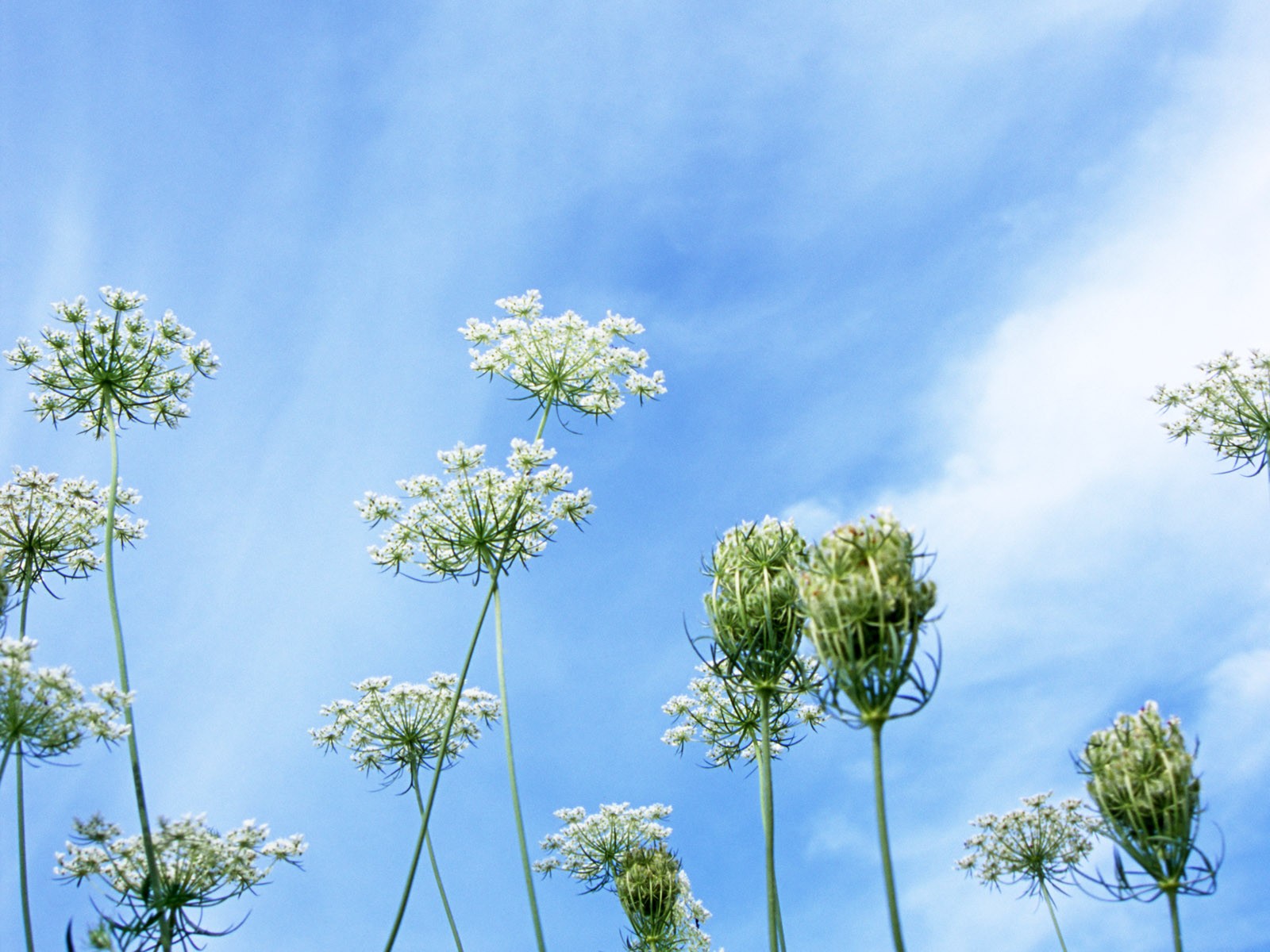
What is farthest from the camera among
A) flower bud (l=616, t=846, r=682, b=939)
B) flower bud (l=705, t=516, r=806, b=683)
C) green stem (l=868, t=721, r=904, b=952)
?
flower bud (l=616, t=846, r=682, b=939)

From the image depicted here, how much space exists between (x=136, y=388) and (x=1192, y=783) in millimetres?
14071

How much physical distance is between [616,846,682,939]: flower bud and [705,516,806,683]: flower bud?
5096mm

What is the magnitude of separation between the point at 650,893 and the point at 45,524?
1072 centimetres

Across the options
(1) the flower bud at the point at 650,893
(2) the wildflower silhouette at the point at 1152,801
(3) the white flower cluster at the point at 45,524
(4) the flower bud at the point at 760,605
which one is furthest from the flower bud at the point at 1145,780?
(3) the white flower cluster at the point at 45,524

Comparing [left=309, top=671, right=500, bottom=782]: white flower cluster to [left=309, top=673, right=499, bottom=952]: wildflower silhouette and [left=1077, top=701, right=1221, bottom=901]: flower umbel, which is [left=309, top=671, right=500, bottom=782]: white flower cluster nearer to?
[left=309, top=673, right=499, bottom=952]: wildflower silhouette

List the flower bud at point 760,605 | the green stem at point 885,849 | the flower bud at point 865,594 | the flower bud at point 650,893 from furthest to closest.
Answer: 1. the flower bud at point 650,893
2. the flower bud at point 760,605
3. the flower bud at point 865,594
4. the green stem at point 885,849

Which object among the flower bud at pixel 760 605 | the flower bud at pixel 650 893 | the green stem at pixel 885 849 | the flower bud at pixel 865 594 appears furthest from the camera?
the flower bud at pixel 650 893

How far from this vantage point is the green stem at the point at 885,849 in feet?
23.5

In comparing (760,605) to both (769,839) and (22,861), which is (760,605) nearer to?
(769,839)

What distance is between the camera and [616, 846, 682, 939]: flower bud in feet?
49.8

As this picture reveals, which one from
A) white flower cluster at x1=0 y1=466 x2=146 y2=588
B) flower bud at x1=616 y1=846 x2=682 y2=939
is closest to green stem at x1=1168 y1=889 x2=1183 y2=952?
flower bud at x1=616 y1=846 x2=682 y2=939

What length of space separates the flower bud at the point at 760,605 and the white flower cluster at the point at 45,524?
9492 millimetres

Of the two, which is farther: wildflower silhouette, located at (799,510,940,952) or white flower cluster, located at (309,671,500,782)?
white flower cluster, located at (309,671,500,782)

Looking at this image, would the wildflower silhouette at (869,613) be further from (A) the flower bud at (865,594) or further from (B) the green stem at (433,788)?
(B) the green stem at (433,788)
